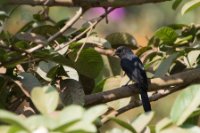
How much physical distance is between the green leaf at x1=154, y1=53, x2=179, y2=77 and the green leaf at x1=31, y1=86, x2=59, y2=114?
1141mm

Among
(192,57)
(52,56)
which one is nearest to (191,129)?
(52,56)

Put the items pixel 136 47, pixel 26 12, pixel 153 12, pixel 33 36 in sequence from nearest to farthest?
pixel 33 36
pixel 136 47
pixel 26 12
pixel 153 12

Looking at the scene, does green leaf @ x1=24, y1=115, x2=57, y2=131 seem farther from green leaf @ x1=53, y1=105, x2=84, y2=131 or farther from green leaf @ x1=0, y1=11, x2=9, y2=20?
green leaf @ x1=0, y1=11, x2=9, y2=20

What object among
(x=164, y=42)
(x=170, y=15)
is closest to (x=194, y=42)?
(x=164, y=42)

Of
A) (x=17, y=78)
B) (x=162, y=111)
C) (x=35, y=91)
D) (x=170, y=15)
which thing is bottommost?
(x=162, y=111)

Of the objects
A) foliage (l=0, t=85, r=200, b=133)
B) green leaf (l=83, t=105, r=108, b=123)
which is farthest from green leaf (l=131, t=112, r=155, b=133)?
green leaf (l=83, t=105, r=108, b=123)

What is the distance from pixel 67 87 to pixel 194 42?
720 mm

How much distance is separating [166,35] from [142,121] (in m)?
1.33

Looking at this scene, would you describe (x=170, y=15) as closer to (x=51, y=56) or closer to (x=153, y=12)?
(x=153, y=12)

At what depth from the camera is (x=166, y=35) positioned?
260 centimetres

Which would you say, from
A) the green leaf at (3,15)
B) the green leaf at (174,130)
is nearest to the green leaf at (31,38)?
the green leaf at (3,15)

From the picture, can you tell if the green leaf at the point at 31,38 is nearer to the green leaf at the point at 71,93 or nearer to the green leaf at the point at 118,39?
the green leaf at the point at 71,93

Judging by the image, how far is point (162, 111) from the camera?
5.63 m

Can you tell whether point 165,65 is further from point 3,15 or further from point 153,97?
point 3,15
